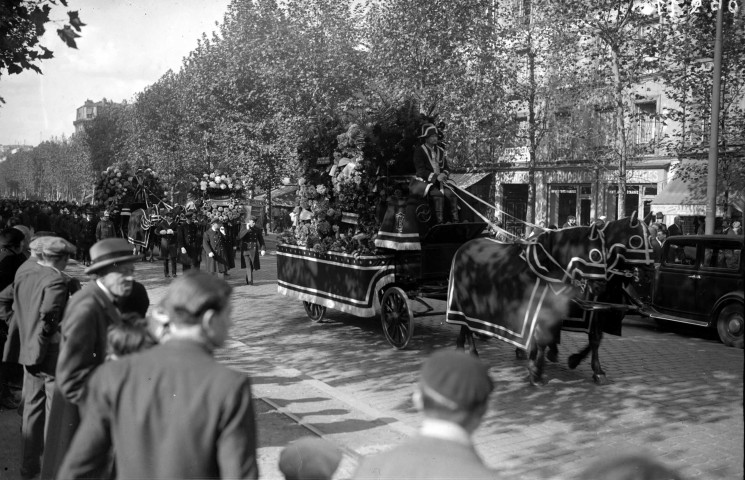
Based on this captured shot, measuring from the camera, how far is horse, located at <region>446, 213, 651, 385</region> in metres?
7.90

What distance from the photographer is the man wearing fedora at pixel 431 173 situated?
10.2 m

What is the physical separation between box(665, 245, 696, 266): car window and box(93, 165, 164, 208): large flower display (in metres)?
19.6

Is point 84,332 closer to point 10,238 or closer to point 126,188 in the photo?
point 10,238

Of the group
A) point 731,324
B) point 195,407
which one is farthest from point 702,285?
point 195,407

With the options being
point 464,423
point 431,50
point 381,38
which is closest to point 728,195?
point 431,50

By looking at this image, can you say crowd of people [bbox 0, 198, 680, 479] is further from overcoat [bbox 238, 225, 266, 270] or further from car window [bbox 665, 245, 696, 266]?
overcoat [bbox 238, 225, 266, 270]

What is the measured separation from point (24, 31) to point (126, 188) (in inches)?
758

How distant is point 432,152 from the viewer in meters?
10.4

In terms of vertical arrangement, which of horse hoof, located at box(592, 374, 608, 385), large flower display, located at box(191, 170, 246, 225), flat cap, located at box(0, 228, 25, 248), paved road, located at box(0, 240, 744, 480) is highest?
large flower display, located at box(191, 170, 246, 225)

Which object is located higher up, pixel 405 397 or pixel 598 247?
pixel 598 247

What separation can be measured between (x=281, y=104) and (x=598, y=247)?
25.1 meters

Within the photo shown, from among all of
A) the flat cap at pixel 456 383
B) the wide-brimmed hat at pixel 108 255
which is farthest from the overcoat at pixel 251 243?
the flat cap at pixel 456 383

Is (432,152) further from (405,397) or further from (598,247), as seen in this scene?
(405,397)

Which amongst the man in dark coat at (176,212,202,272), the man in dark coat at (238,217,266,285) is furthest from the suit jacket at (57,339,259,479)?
the man in dark coat at (176,212,202,272)
